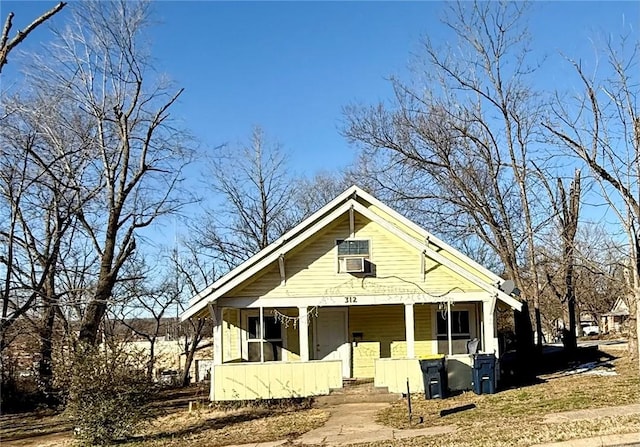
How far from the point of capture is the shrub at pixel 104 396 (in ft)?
41.7

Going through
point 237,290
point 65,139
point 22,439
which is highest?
point 65,139

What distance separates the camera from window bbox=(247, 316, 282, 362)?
19.3 metres

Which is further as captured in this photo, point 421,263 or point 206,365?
point 206,365

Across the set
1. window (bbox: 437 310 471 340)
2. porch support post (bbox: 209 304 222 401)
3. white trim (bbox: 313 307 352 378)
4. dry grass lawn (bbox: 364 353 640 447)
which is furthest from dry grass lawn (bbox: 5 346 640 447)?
white trim (bbox: 313 307 352 378)

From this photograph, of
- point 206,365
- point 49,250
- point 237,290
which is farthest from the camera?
point 206,365

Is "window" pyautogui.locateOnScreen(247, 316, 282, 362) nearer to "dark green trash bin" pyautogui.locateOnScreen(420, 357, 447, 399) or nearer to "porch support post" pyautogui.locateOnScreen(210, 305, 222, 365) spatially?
"porch support post" pyautogui.locateOnScreen(210, 305, 222, 365)

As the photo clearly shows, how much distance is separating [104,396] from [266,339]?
7134 millimetres

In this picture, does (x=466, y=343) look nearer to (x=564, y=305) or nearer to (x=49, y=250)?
(x=49, y=250)

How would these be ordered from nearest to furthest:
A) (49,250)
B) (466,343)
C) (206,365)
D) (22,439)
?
(22,439) → (466,343) → (49,250) → (206,365)

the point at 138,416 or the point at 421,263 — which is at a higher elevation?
the point at 421,263

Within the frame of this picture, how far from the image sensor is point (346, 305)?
1791 centimetres

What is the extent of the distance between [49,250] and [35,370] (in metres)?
4.42

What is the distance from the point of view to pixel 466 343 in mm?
19281

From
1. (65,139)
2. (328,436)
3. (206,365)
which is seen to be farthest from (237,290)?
(206,365)
